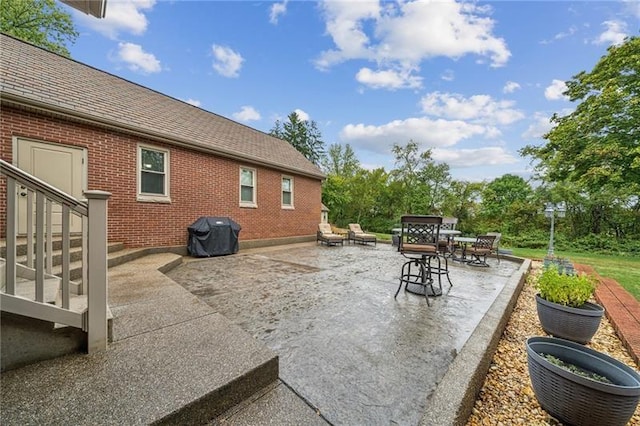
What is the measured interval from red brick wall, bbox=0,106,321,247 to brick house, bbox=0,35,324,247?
0.8 inches

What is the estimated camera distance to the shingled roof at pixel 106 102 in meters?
5.06

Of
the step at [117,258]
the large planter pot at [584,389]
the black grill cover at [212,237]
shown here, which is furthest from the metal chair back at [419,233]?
the black grill cover at [212,237]

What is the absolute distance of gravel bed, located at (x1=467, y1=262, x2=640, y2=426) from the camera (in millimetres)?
1847

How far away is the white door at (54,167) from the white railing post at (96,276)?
457 cm

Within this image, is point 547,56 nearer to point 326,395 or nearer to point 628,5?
point 628,5

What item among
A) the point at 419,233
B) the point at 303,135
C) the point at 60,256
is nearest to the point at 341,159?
the point at 303,135

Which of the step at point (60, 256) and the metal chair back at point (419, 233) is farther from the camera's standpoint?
the metal chair back at point (419, 233)

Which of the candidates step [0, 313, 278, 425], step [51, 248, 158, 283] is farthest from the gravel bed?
step [51, 248, 158, 283]

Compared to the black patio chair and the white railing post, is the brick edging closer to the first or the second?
the black patio chair

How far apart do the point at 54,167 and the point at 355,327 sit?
6.72 meters

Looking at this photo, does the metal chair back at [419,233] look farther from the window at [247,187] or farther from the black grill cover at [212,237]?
the window at [247,187]

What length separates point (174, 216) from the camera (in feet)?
23.5

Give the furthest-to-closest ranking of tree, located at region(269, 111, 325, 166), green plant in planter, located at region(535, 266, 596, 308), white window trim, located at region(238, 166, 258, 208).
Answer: tree, located at region(269, 111, 325, 166)
white window trim, located at region(238, 166, 258, 208)
green plant in planter, located at region(535, 266, 596, 308)

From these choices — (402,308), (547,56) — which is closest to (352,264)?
(402,308)
